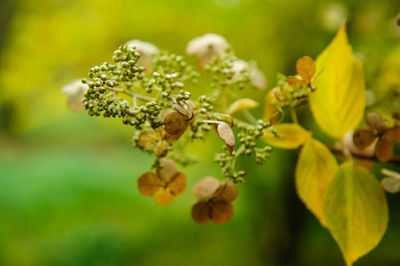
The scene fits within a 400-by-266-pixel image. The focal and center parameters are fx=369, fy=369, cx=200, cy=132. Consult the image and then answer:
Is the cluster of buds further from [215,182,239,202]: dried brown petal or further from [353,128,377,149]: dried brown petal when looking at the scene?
[353,128,377,149]: dried brown petal

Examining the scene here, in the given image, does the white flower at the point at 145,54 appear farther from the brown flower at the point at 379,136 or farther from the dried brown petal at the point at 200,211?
the brown flower at the point at 379,136

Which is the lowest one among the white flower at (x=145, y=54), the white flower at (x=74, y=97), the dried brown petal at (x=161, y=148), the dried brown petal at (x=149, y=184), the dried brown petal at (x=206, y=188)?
the dried brown petal at (x=206, y=188)

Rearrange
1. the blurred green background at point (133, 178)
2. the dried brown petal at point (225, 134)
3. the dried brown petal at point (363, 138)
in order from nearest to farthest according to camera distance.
A: the dried brown petal at point (225, 134)
the dried brown petal at point (363, 138)
the blurred green background at point (133, 178)

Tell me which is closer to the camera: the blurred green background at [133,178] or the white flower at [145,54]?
the white flower at [145,54]

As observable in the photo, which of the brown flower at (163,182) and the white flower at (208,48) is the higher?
the white flower at (208,48)

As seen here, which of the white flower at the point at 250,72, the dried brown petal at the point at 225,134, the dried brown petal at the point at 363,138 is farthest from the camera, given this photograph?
the white flower at the point at 250,72

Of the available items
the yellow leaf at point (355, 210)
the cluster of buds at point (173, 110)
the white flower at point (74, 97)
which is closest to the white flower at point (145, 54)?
the cluster of buds at point (173, 110)

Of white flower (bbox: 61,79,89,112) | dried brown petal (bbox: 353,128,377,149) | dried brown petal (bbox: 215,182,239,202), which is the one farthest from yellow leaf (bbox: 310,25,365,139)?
white flower (bbox: 61,79,89,112)
